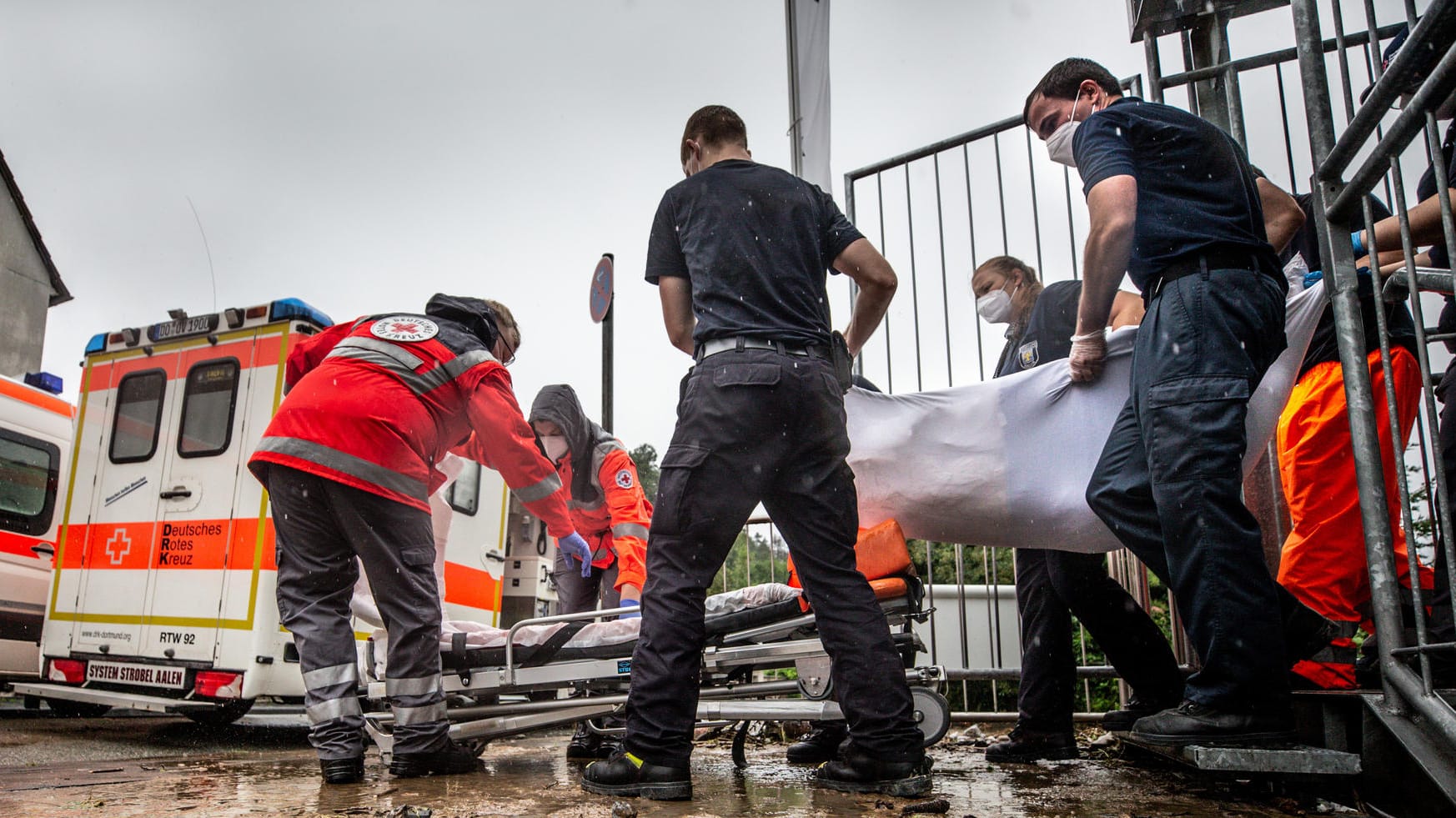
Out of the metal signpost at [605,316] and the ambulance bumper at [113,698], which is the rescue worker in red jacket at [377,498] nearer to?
the ambulance bumper at [113,698]

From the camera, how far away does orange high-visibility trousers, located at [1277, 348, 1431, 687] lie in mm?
2801

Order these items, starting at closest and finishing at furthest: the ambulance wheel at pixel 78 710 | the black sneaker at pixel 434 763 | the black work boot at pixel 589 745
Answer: the black sneaker at pixel 434 763 < the black work boot at pixel 589 745 < the ambulance wheel at pixel 78 710

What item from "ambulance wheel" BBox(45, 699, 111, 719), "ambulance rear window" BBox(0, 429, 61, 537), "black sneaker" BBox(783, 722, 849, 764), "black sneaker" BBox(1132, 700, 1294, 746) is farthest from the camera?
"ambulance wheel" BBox(45, 699, 111, 719)

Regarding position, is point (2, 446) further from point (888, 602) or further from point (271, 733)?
point (888, 602)

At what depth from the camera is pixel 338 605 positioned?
3354 millimetres

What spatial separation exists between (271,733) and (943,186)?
5.38 m

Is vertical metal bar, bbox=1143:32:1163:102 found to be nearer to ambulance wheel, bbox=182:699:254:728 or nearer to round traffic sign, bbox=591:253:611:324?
round traffic sign, bbox=591:253:611:324

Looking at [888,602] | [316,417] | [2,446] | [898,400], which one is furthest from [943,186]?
[2,446]

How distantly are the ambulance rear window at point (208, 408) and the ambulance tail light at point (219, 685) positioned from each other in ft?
4.35

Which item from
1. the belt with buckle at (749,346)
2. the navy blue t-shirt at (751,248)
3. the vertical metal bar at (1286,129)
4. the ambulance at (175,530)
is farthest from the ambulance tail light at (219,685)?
the vertical metal bar at (1286,129)

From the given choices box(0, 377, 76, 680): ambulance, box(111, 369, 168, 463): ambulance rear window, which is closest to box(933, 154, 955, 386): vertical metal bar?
box(111, 369, 168, 463): ambulance rear window

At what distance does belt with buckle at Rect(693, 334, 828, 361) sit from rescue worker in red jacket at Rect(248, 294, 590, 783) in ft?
3.73

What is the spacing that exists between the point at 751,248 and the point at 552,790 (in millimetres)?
1644

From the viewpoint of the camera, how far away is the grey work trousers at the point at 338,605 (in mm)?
3172
